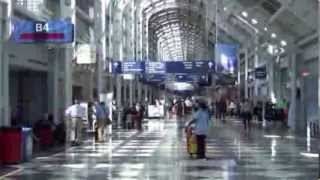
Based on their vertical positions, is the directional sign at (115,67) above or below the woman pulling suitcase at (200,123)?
above

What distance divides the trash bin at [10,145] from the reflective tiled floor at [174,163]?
575 mm

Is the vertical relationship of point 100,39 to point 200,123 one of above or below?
above

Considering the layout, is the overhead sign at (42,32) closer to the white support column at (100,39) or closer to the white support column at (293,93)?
the white support column at (100,39)

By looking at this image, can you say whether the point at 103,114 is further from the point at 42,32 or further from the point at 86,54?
the point at 42,32

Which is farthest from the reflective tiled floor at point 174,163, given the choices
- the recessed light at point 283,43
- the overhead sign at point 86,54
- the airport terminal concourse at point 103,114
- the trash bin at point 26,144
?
the recessed light at point 283,43

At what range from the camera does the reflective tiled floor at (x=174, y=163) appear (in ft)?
54.1

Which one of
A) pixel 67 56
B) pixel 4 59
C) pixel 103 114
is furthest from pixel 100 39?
pixel 4 59

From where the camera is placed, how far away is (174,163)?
1981 centimetres

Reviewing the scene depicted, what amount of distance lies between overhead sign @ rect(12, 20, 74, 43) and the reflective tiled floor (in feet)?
12.4

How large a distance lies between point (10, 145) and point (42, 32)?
5407 millimetres

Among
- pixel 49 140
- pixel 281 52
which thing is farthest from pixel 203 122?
pixel 281 52

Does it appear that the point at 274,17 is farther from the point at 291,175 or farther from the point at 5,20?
the point at 291,175

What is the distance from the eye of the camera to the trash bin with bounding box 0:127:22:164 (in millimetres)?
19594

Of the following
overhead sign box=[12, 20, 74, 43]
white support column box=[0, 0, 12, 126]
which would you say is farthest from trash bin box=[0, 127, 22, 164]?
overhead sign box=[12, 20, 74, 43]
